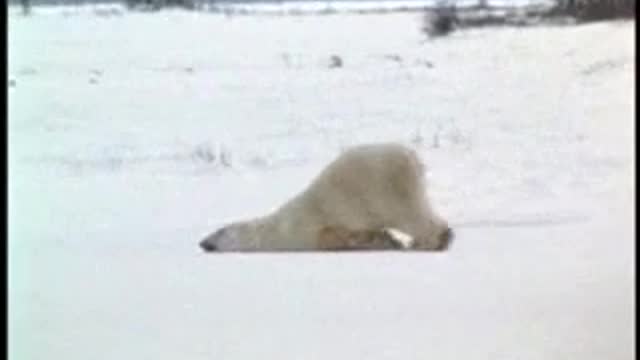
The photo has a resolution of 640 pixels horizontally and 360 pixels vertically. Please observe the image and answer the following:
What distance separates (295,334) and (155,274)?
118 mm

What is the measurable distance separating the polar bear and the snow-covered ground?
0.03 feet

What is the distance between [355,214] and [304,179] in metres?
0.05

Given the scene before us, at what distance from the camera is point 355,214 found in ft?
3.22

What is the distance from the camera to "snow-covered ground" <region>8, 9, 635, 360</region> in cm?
98

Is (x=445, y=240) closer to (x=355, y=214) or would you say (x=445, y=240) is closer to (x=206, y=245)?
(x=355, y=214)

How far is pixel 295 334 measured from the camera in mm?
982

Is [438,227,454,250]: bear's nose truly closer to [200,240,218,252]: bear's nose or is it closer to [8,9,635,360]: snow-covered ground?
[8,9,635,360]: snow-covered ground

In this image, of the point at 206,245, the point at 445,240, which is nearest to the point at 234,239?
the point at 206,245

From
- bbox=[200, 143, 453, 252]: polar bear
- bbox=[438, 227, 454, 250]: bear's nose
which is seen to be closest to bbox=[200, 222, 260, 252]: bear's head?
bbox=[200, 143, 453, 252]: polar bear

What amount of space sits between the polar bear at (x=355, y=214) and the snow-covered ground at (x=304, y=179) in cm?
1

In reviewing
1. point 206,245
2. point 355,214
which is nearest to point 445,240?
point 355,214

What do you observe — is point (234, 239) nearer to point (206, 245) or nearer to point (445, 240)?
point (206, 245)

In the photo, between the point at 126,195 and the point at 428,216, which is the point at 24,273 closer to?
the point at 126,195

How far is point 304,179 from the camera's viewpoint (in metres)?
0.98
